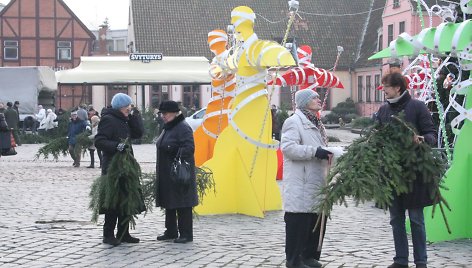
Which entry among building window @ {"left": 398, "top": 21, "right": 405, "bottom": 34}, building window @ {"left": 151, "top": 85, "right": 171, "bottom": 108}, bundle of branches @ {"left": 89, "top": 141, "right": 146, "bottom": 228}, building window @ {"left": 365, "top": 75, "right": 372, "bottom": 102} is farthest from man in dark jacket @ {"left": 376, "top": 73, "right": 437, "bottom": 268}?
building window @ {"left": 365, "top": 75, "right": 372, "bottom": 102}

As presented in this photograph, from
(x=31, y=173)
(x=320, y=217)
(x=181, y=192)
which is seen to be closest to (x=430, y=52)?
(x=320, y=217)

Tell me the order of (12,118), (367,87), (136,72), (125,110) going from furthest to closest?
(367,87), (136,72), (12,118), (125,110)

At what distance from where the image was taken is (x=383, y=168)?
707cm

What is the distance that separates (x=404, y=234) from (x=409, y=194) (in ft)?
1.37

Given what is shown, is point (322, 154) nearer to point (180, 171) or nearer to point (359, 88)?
point (180, 171)

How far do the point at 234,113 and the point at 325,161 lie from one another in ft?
14.9

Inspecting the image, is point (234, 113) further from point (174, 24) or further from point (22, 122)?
point (174, 24)

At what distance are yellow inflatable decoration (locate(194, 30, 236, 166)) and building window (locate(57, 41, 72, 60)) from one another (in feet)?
121

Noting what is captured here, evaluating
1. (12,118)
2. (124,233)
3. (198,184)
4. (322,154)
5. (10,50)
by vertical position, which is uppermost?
(10,50)

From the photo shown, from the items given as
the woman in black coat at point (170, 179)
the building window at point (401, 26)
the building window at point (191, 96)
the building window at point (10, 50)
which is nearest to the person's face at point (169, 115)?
the woman in black coat at point (170, 179)

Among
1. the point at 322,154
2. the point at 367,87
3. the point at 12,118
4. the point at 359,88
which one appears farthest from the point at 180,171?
the point at 359,88

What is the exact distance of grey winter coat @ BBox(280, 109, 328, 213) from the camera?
7.50m

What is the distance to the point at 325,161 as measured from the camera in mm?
7691

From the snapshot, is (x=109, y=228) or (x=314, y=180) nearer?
(x=314, y=180)
